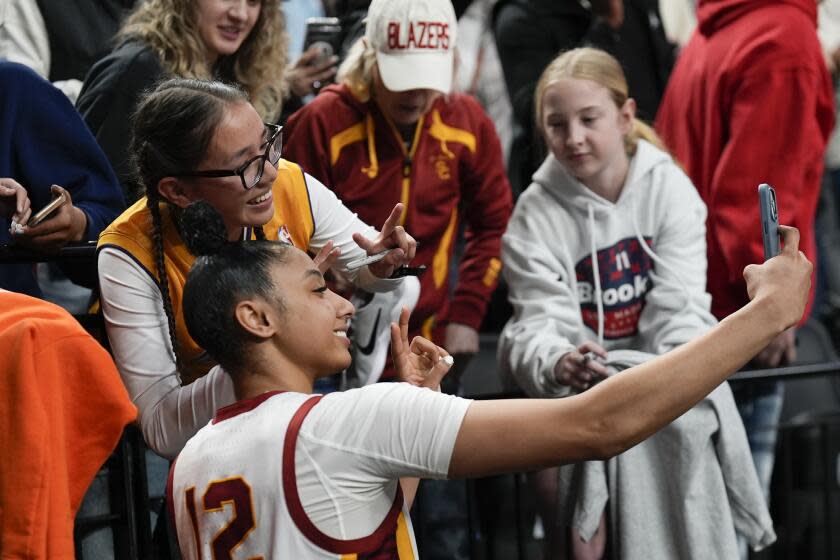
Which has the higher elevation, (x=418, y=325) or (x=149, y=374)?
(x=149, y=374)

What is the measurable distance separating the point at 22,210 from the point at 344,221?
732mm

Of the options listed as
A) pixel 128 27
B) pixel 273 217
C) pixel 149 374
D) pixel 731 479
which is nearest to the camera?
pixel 149 374

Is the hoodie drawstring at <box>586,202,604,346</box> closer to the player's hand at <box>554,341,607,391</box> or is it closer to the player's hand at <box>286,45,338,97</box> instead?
the player's hand at <box>554,341,607,391</box>

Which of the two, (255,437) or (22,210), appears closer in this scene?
(255,437)

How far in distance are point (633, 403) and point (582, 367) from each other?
3.77ft

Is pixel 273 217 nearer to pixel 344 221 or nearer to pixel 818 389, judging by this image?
pixel 344 221

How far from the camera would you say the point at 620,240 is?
350 cm

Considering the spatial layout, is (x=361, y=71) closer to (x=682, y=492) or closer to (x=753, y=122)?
(x=753, y=122)

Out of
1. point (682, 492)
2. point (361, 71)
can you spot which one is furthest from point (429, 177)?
point (682, 492)

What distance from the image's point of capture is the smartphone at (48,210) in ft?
8.98

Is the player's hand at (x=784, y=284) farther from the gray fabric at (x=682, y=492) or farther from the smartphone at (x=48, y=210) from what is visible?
the smartphone at (x=48, y=210)

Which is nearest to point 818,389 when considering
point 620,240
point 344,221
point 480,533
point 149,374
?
point 480,533

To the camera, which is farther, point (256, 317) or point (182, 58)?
point (182, 58)

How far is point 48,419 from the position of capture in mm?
2297
